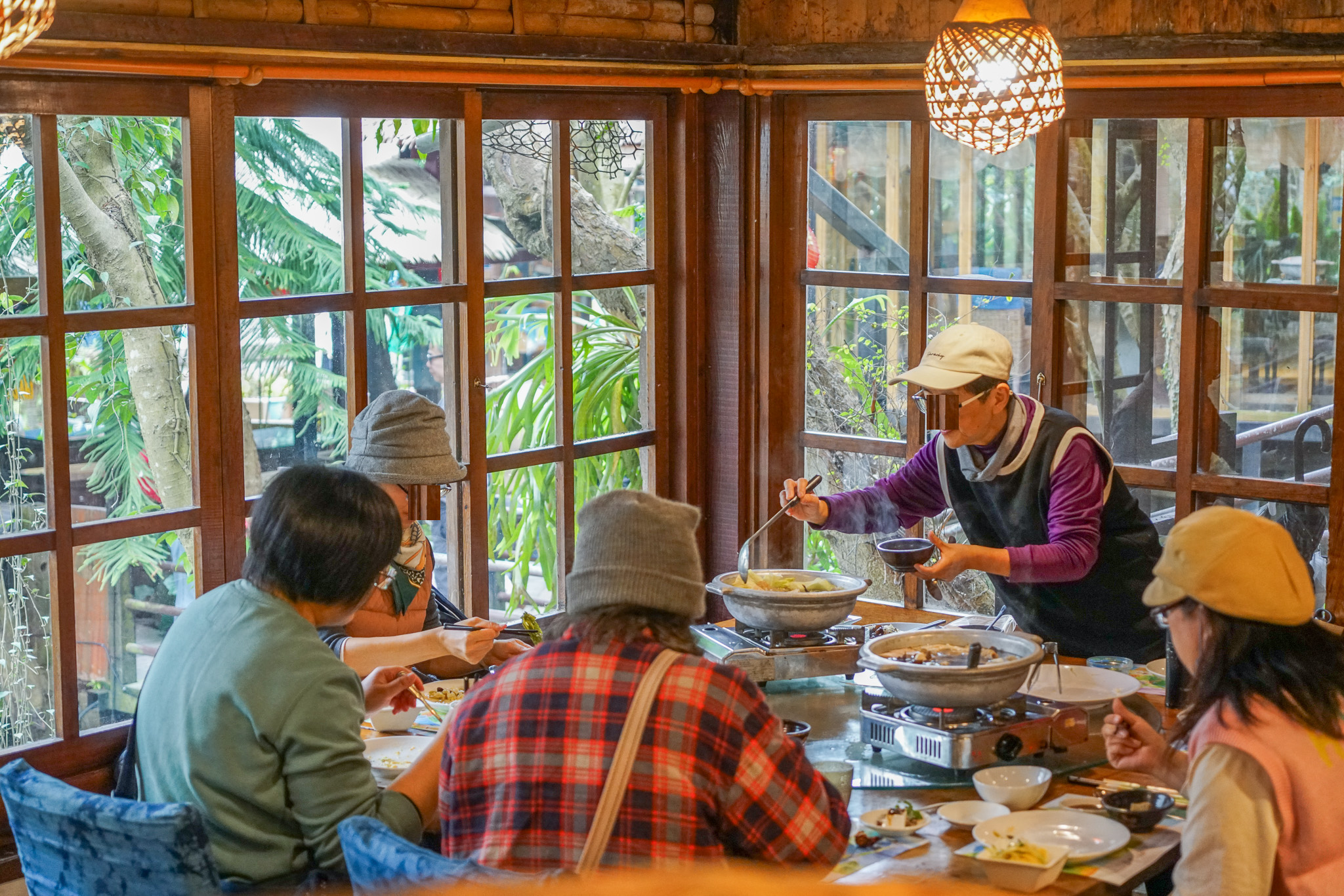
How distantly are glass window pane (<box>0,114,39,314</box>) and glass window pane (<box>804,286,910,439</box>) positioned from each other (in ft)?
7.43

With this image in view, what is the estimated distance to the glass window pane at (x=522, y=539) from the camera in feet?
14.2

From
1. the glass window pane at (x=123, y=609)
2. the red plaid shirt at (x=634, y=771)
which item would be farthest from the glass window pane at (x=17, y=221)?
the red plaid shirt at (x=634, y=771)

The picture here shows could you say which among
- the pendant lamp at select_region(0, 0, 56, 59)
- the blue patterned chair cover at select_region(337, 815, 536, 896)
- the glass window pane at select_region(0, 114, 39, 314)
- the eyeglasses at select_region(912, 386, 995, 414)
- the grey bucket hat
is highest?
the pendant lamp at select_region(0, 0, 56, 59)

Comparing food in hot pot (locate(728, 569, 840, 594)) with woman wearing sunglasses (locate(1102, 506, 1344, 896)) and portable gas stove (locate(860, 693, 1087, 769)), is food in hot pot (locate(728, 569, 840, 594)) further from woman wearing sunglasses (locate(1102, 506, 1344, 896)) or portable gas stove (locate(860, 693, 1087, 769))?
woman wearing sunglasses (locate(1102, 506, 1344, 896))

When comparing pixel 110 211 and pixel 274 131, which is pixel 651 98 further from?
pixel 110 211

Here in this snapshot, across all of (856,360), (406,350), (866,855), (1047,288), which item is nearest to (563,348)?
(406,350)

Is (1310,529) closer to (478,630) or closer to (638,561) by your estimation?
(478,630)

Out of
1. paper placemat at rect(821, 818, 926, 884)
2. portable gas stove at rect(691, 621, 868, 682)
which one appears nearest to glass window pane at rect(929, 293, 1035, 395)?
portable gas stove at rect(691, 621, 868, 682)

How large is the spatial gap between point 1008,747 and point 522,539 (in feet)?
6.73

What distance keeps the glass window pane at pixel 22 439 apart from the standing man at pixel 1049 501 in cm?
191

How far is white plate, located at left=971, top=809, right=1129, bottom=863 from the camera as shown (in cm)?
231

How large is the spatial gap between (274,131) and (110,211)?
0.46 metres

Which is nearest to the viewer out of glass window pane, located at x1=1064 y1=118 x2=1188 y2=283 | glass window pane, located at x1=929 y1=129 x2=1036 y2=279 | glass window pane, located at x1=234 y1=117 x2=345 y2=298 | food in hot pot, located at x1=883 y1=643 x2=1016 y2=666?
food in hot pot, located at x1=883 y1=643 x2=1016 y2=666

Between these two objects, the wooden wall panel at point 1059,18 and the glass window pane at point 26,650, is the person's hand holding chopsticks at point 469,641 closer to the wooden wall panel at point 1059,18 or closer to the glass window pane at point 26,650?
the glass window pane at point 26,650
